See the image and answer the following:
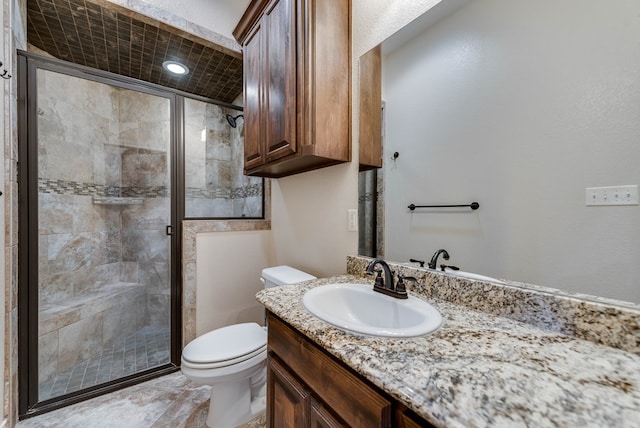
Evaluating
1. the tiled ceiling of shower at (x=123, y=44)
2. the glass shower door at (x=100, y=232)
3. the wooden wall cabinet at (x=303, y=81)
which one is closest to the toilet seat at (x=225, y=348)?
the glass shower door at (x=100, y=232)

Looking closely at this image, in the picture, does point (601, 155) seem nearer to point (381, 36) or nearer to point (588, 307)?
point (588, 307)

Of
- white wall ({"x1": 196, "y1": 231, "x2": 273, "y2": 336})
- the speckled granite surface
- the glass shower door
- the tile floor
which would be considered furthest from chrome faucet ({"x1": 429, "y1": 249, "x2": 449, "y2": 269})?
the glass shower door

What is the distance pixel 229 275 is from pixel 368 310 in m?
1.34

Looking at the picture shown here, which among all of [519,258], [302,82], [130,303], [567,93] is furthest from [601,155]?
[130,303]

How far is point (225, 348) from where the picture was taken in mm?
1294

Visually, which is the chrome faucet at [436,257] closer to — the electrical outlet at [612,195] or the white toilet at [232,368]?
the electrical outlet at [612,195]

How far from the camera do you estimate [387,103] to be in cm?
115

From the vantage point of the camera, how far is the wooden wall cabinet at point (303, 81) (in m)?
1.14

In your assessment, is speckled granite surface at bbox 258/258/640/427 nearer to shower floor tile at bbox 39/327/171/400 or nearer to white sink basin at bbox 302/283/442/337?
white sink basin at bbox 302/283/442/337

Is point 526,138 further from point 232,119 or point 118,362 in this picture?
point 118,362

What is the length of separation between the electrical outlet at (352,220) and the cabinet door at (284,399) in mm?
701

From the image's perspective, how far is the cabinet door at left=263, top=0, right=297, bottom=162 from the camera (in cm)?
119

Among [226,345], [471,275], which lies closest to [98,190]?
[226,345]

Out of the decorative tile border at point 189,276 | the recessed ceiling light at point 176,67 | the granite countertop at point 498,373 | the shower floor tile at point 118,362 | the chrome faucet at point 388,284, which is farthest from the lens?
the recessed ceiling light at point 176,67
